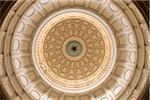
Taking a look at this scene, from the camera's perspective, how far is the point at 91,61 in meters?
17.5

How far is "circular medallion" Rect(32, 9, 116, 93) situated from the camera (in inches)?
657

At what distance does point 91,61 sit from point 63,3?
141 inches

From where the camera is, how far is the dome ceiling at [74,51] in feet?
49.5

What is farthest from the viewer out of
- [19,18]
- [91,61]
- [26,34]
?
[91,61]

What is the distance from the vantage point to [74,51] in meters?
17.2

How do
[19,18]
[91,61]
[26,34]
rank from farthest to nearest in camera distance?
[91,61] → [26,34] → [19,18]

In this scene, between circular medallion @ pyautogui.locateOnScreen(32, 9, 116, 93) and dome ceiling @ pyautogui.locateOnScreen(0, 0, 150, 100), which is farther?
circular medallion @ pyautogui.locateOnScreen(32, 9, 116, 93)

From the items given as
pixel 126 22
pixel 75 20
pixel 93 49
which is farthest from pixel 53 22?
pixel 126 22

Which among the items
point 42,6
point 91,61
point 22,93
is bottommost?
point 22,93

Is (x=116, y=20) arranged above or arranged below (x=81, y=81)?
above

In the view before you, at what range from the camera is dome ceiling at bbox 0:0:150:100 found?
15.1m

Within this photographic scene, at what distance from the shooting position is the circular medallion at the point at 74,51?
1669 cm

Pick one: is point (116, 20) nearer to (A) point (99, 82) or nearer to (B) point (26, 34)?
(A) point (99, 82)

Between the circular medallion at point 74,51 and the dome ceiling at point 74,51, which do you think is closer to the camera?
the dome ceiling at point 74,51
